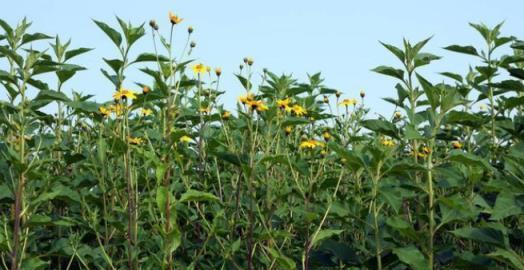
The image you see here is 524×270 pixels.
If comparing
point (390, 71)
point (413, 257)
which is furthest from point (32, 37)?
point (413, 257)

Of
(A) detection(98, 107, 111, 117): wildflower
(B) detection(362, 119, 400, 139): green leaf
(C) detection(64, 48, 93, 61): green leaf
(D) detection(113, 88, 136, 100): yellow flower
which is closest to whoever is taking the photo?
(B) detection(362, 119, 400, 139): green leaf

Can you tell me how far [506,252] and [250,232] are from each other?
1.33 meters

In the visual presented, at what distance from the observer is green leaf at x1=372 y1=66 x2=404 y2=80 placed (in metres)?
4.07

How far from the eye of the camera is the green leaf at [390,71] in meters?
4.07

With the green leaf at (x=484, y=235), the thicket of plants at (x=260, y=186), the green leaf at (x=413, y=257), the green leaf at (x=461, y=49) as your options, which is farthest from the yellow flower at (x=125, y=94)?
the green leaf at (x=461, y=49)

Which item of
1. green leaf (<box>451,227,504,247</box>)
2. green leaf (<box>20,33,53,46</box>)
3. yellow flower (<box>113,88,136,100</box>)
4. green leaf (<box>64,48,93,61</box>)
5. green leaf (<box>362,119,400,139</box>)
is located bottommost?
green leaf (<box>451,227,504,247</box>)

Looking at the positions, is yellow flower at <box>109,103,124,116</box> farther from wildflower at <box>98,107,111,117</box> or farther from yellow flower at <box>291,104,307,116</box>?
yellow flower at <box>291,104,307,116</box>

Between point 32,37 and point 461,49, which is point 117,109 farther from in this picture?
point 461,49

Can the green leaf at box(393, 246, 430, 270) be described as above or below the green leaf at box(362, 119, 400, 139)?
below

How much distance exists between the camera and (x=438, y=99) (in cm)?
388

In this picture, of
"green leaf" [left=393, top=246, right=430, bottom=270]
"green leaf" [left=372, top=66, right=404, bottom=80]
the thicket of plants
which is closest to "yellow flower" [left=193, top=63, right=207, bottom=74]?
the thicket of plants

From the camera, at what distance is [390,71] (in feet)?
13.4

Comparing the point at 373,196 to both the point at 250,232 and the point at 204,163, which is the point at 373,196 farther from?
the point at 204,163

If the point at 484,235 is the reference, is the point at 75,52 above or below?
above
